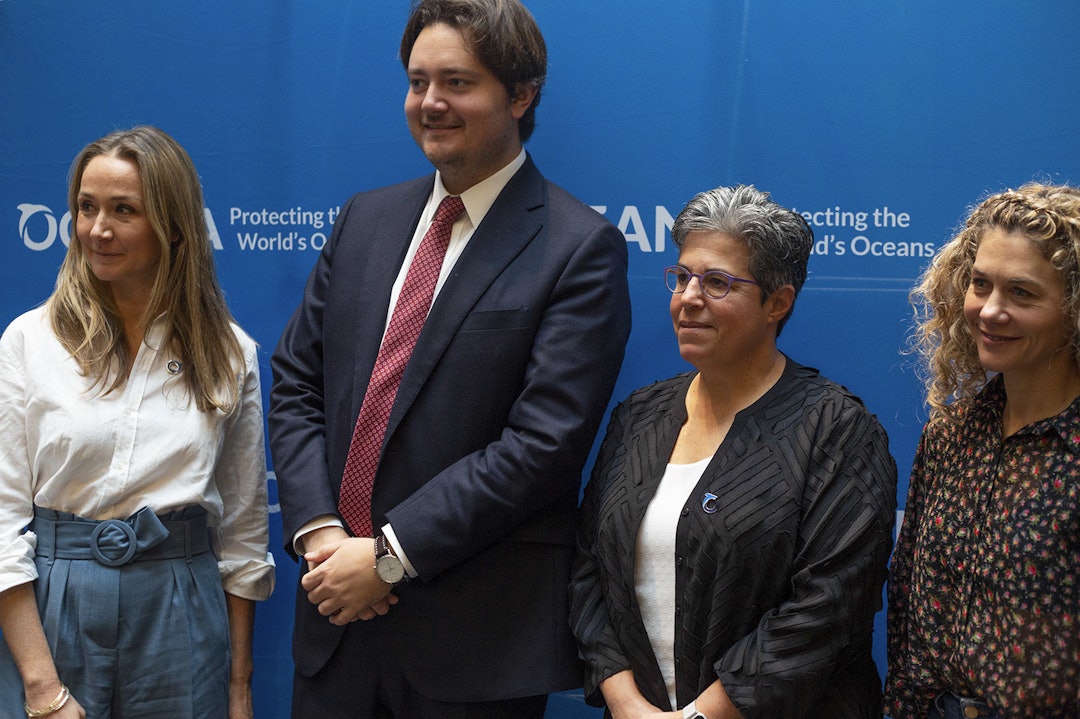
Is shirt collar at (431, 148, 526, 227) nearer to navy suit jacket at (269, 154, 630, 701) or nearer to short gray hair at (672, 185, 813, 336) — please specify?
navy suit jacket at (269, 154, 630, 701)

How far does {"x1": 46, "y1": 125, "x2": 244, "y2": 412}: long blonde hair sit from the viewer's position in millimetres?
2465

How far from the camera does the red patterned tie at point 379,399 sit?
2.33m

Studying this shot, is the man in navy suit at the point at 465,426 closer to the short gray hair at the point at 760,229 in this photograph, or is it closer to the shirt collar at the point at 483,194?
the shirt collar at the point at 483,194

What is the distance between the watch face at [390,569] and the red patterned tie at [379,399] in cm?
15

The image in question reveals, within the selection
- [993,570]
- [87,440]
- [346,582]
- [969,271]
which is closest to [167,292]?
[87,440]

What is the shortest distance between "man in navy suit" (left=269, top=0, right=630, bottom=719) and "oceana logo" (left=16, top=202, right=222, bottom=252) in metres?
1.15

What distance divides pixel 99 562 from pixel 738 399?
52.0 inches

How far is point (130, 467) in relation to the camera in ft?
7.75

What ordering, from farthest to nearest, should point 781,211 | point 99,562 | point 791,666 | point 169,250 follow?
1. point 169,250
2. point 99,562
3. point 781,211
4. point 791,666

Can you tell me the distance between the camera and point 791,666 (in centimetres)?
196

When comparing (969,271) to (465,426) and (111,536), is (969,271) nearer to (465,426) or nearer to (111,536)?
(465,426)

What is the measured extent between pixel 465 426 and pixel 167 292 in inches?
29.7

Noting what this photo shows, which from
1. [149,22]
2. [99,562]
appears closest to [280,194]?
[149,22]

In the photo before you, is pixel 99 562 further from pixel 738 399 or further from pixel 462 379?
pixel 738 399
